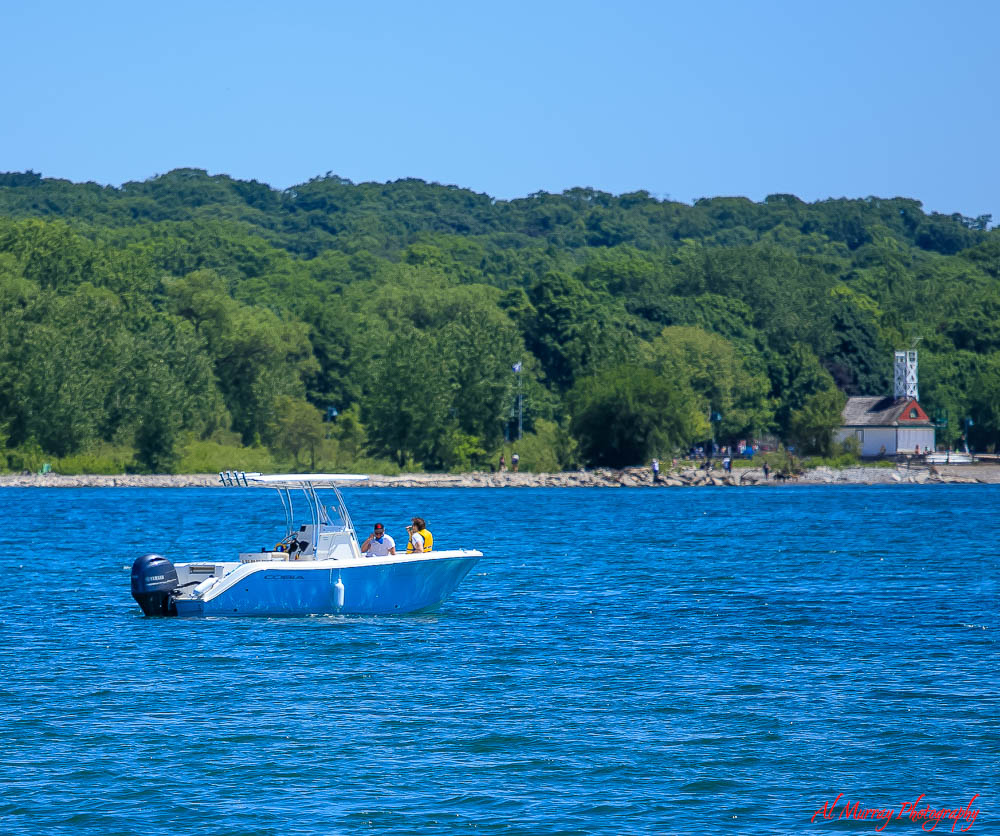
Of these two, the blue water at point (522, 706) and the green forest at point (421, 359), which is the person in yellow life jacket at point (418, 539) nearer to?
the blue water at point (522, 706)

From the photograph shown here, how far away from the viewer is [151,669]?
26391mm

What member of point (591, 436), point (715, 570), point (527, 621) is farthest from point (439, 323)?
point (527, 621)

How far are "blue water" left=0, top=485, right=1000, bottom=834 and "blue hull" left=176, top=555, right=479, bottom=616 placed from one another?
400 millimetres

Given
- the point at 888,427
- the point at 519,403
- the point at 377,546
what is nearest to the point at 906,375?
the point at 888,427

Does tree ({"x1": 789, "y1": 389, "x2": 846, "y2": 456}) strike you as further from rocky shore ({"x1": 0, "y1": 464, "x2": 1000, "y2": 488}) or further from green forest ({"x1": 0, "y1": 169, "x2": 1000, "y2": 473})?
rocky shore ({"x1": 0, "y1": 464, "x2": 1000, "y2": 488})

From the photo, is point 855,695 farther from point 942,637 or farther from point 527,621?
point 527,621

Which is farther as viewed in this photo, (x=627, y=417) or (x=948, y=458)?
(x=948, y=458)

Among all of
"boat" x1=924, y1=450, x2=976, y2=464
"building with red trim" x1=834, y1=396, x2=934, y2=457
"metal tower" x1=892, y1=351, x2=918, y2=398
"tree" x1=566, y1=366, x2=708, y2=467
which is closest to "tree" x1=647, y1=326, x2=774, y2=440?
"building with red trim" x1=834, y1=396, x2=934, y2=457

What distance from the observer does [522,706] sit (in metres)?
23.0

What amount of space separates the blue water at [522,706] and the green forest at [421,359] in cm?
7619
